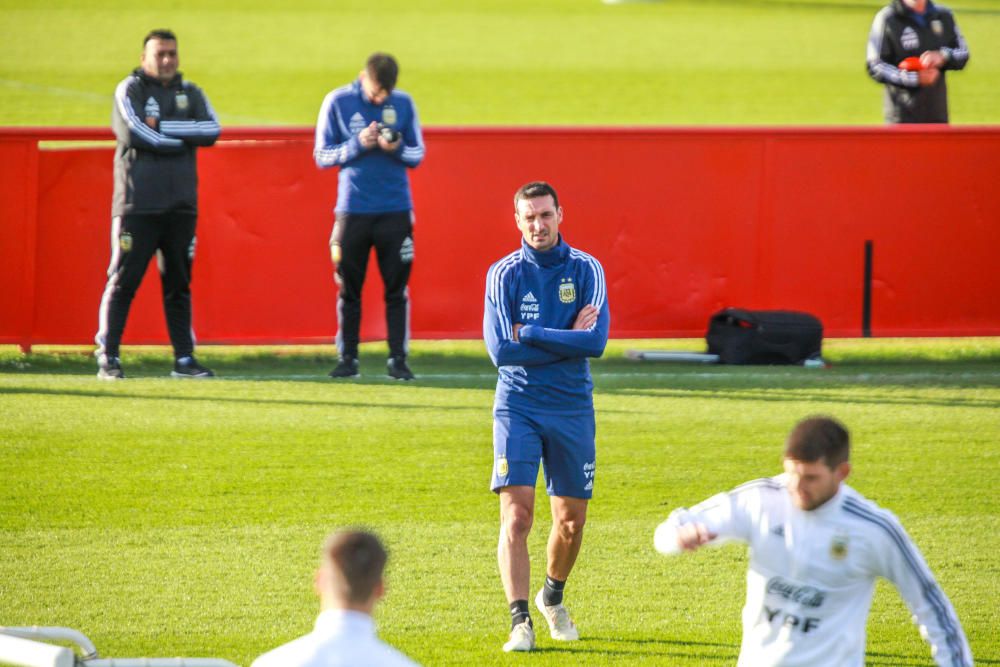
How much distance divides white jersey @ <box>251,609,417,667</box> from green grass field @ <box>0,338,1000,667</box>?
10.2 feet

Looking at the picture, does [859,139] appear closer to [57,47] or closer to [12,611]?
[12,611]

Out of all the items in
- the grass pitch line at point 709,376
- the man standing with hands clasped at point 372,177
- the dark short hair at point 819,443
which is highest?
the man standing with hands clasped at point 372,177

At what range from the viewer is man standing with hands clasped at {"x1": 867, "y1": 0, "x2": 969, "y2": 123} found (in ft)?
47.4

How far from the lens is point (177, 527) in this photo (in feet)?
29.4

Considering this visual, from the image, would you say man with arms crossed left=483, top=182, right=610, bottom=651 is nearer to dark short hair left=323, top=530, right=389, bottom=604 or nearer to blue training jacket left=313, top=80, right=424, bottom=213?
dark short hair left=323, top=530, right=389, bottom=604

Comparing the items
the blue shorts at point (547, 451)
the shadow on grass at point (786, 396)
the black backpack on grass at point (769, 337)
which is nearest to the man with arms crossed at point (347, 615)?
the blue shorts at point (547, 451)

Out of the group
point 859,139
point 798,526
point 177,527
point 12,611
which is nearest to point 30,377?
point 177,527

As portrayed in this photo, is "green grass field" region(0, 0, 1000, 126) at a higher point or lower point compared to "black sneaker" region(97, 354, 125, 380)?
higher

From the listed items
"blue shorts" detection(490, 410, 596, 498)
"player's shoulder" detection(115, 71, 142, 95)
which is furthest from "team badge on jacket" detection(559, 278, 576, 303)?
"player's shoulder" detection(115, 71, 142, 95)

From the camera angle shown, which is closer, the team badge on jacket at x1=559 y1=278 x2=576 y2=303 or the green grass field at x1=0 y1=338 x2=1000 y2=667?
the team badge on jacket at x1=559 y1=278 x2=576 y2=303

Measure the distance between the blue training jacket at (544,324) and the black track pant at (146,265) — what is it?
5.53m

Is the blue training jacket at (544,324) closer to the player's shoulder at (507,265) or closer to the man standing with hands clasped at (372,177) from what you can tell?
the player's shoulder at (507,265)

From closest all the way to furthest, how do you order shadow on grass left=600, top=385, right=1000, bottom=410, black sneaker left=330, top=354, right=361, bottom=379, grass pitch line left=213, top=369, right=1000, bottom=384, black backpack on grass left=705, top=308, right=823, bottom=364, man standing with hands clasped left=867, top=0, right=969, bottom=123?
shadow on grass left=600, top=385, right=1000, bottom=410
black sneaker left=330, top=354, right=361, bottom=379
grass pitch line left=213, top=369, right=1000, bottom=384
black backpack on grass left=705, top=308, right=823, bottom=364
man standing with hands clasped left=867, top=0, right=969, bottom=123

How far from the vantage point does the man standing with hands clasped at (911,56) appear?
14438 millimetres
